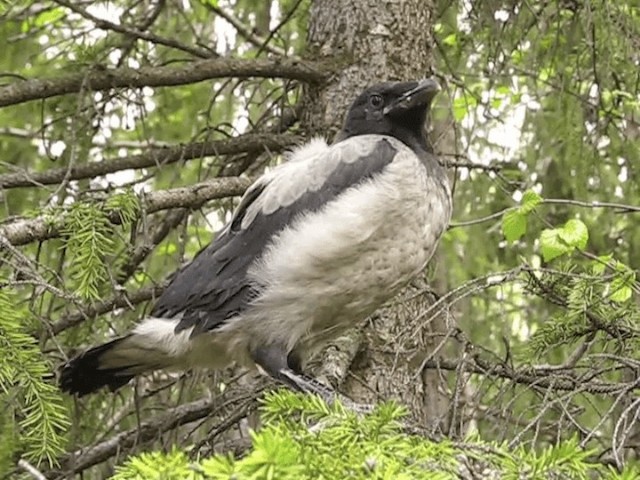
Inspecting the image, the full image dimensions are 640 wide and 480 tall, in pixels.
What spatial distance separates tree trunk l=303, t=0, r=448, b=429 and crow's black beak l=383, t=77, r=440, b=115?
37 centimetres

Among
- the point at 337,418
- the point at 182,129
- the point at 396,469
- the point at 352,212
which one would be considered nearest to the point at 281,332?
the point at 352,212

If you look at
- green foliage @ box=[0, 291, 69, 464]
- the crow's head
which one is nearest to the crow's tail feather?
green foliage @ box=[0, 291, 69, 464]

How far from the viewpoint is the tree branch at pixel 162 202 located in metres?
3.22

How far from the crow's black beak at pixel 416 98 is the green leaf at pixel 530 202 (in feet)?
2.27

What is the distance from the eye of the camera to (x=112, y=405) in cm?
484

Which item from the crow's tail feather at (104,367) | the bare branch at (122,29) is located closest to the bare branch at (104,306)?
the crow's tail feather at (104,367)

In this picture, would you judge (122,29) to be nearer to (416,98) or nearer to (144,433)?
(416,98)

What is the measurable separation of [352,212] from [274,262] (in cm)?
35

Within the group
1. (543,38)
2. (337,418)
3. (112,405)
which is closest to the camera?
(337,418)

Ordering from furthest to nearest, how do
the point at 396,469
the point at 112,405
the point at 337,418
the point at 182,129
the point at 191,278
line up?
the point at 182,129, the point at 112,405, the point at 191,278, the point at 337,418, the point at 396,469

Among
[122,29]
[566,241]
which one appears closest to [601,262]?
[566,241]

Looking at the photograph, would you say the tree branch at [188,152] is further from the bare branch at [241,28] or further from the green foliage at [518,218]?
the green foliage at [518,218]

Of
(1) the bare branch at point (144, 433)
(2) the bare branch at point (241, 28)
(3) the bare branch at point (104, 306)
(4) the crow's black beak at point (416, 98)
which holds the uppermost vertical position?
(2) the bare branch at point (241, 28)

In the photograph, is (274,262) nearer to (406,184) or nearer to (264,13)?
(406,184)
